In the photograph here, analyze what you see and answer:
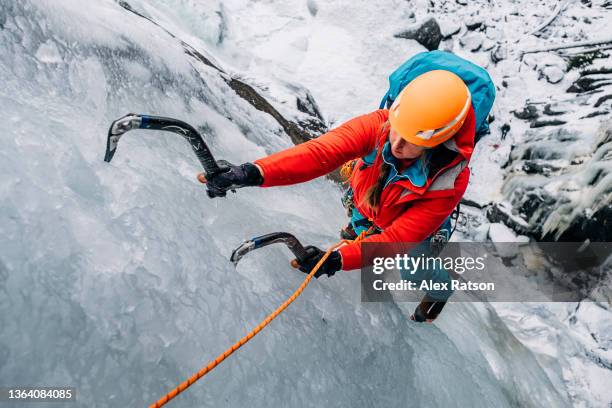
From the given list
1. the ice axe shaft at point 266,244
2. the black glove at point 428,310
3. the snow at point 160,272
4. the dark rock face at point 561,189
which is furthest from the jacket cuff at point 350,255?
the dark rock face at point 561,189

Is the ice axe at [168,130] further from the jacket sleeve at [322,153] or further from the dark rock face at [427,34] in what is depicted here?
the dark rock face at [427,34]

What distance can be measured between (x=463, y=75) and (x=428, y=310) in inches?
69.1

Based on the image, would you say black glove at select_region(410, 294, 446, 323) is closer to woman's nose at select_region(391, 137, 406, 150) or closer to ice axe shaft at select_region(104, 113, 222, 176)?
woman's nose at select_region(391, 137, 406, 150)

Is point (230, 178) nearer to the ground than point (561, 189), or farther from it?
farther from it

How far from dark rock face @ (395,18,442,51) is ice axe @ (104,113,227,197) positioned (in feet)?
28.8

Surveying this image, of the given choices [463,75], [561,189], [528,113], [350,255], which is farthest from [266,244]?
[528,113]

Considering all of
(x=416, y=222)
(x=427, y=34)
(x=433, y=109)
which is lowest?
(x=427, y=34)

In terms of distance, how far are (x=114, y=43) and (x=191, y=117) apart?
67 cm

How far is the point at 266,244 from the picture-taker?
178 centimetres

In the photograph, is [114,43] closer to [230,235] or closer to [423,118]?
[230,235]

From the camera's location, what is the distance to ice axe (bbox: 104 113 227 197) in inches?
57.0

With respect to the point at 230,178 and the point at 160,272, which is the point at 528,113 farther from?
the point at 160,272

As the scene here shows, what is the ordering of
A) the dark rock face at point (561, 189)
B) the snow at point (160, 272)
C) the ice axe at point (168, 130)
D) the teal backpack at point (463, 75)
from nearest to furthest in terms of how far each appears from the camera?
the snow at point (160, 272) → the ice axe at point (168, 130) → the teal backpack at point (463, 75) → the dark rock face at point (561, 189)

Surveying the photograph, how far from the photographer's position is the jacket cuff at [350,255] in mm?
1958
